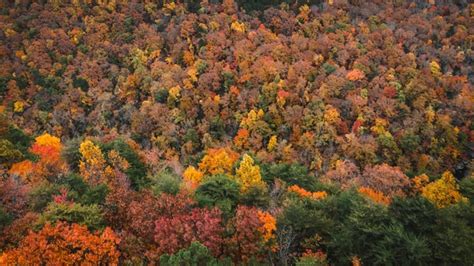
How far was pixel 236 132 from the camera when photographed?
340ft

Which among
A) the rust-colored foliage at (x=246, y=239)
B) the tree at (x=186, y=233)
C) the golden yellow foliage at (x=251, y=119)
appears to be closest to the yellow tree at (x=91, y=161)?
the tree at (x=186, y=233)

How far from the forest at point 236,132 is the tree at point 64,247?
0.13 metres

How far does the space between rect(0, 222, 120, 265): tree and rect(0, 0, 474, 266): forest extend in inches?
5.1

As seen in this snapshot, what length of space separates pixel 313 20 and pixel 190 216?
116 m

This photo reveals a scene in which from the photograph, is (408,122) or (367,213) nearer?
(367,213)

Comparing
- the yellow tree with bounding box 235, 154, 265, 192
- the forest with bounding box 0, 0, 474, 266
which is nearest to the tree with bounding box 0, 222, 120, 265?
the forest with bounding box 0, 0, 474, 266

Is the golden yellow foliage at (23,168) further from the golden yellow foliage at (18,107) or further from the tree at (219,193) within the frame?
the golden yellow foliage at (18,107)

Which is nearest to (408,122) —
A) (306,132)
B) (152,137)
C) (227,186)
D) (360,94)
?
(360,94)

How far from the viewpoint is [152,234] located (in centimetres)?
2967

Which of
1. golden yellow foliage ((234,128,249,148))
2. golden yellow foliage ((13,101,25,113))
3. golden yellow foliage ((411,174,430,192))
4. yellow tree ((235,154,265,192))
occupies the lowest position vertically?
golden yellow foliage ((13,101,25,113))

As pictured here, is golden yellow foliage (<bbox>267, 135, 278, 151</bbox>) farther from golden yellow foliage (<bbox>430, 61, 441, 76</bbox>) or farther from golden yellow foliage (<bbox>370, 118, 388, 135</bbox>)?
golden yellow foliage (<bbox>430, 61, 441, 76</bbox>)

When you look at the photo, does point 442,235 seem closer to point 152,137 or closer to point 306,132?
point 306,132

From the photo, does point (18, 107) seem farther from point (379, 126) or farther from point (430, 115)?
point (430, 115)

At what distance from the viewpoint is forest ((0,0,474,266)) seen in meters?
29.2
